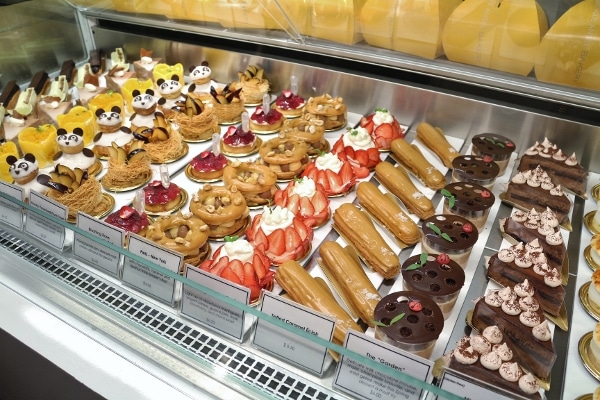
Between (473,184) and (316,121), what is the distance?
102 centimetres

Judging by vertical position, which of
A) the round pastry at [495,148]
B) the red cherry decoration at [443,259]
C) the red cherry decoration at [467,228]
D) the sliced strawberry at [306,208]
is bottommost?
the sliced strawberry at [306,208]

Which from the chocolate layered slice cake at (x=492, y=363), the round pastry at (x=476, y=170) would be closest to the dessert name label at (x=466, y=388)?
the chocolate layered slice cake at (x=492, y=363)

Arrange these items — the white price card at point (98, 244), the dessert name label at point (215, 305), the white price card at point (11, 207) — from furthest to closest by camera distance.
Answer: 1. the white price card at point (11, 207)
2. the white price card at point (98, 244)
3. the dessert name label at point (215, 305)

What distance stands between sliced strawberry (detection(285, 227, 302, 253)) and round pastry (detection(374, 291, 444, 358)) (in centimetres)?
54

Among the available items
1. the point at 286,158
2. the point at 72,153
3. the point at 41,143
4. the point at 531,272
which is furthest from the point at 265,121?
the point at 531,272

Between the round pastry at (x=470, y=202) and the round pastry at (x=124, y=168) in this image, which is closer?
the round pastry at (x=470, y=202)

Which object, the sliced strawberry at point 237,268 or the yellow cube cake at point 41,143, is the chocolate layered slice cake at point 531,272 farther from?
the yellow cube cake at point 41,143

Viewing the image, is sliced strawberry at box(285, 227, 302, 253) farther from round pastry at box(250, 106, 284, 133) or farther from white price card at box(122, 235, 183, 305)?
round pastry at box(250, 106, 284, 133)

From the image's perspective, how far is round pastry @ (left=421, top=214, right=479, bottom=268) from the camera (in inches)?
86.6

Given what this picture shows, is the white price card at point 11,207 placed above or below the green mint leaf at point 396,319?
below

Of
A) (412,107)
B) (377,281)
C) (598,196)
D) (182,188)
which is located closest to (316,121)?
(412,107)

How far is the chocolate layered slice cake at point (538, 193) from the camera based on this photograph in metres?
2.43

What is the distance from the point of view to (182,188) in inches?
113

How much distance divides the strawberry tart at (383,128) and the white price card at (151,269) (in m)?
1.63
